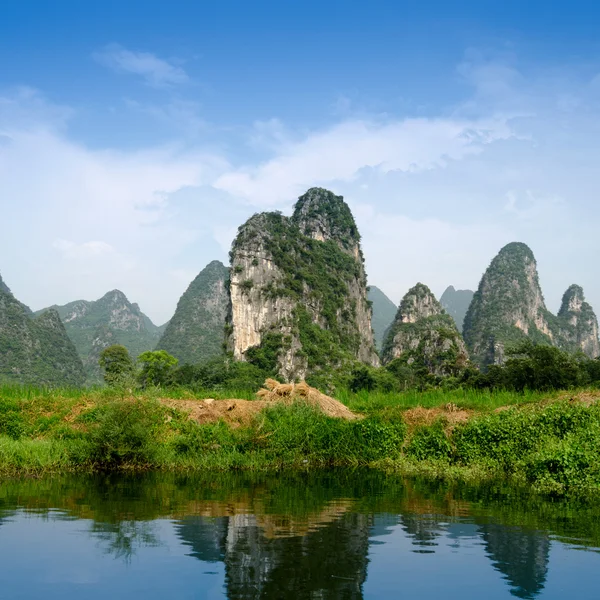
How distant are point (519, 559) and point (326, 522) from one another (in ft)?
7.17

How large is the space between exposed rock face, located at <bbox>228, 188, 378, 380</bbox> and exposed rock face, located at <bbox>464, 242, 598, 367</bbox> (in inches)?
762

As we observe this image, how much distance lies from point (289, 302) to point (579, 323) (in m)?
57.1

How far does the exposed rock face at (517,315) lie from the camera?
84.4 metres

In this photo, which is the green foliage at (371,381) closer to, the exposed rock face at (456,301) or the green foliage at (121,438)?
the green foliage at (121,438)

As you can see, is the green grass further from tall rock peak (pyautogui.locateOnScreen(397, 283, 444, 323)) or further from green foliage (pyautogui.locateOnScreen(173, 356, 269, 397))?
tall rock peak (pyautogui.locateOnScreen(397, 283, 444, 323))

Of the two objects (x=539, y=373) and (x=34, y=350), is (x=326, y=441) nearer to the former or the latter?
(x=539, y=373)

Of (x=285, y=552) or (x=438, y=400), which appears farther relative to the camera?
(x=438, y=400)

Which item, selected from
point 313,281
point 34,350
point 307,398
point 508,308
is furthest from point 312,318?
point 307,398

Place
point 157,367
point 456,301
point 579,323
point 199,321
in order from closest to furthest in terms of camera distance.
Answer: point 157,367, point 579,323, point 199,321, point 456,301

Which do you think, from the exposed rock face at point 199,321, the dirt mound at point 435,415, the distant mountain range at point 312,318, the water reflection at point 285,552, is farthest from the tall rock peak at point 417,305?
the water reflection at point 285,552

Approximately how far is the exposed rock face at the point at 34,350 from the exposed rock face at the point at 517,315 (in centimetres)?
4904

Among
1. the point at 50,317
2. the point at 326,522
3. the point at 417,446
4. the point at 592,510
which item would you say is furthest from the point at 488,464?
the point at 50,317

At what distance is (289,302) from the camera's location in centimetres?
6275

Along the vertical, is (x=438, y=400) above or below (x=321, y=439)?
above
